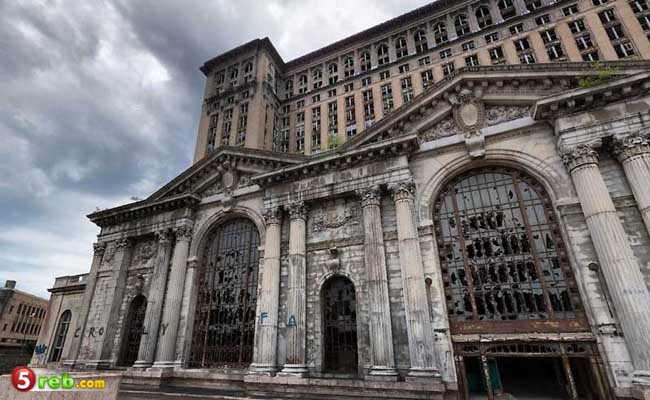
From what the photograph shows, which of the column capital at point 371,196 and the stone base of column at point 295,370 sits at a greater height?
the column capital at point 371,196

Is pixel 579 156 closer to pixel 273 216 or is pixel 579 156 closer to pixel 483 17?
pixel 273 216

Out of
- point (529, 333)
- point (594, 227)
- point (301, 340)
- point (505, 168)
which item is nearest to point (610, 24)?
point (505, 168)

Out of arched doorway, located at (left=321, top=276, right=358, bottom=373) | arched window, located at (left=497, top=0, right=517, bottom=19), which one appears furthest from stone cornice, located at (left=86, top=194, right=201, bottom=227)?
arched window, located at (left=497, top=0, right=517, bottom=19)

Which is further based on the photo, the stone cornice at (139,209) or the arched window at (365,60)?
the arched window at (365,60)

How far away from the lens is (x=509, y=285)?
12719 millimetres

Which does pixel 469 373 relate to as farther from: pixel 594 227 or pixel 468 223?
pixel 594 227

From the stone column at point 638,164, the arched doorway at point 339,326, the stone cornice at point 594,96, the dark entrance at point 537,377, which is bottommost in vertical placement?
the dark entrance at point 537,377

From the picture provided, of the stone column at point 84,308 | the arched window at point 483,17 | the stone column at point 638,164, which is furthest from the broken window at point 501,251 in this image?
the arched window at point 483,17

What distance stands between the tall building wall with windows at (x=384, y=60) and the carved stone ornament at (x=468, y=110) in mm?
23903

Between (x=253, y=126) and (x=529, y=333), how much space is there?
138 ft

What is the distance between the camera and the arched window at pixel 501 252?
12180 millimetres

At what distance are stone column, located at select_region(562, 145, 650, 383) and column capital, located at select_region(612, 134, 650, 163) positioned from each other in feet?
2.36

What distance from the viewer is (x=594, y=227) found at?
11.3 metres

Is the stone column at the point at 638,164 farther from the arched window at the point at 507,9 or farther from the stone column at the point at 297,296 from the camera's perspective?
the arched window at the point at 507,9
